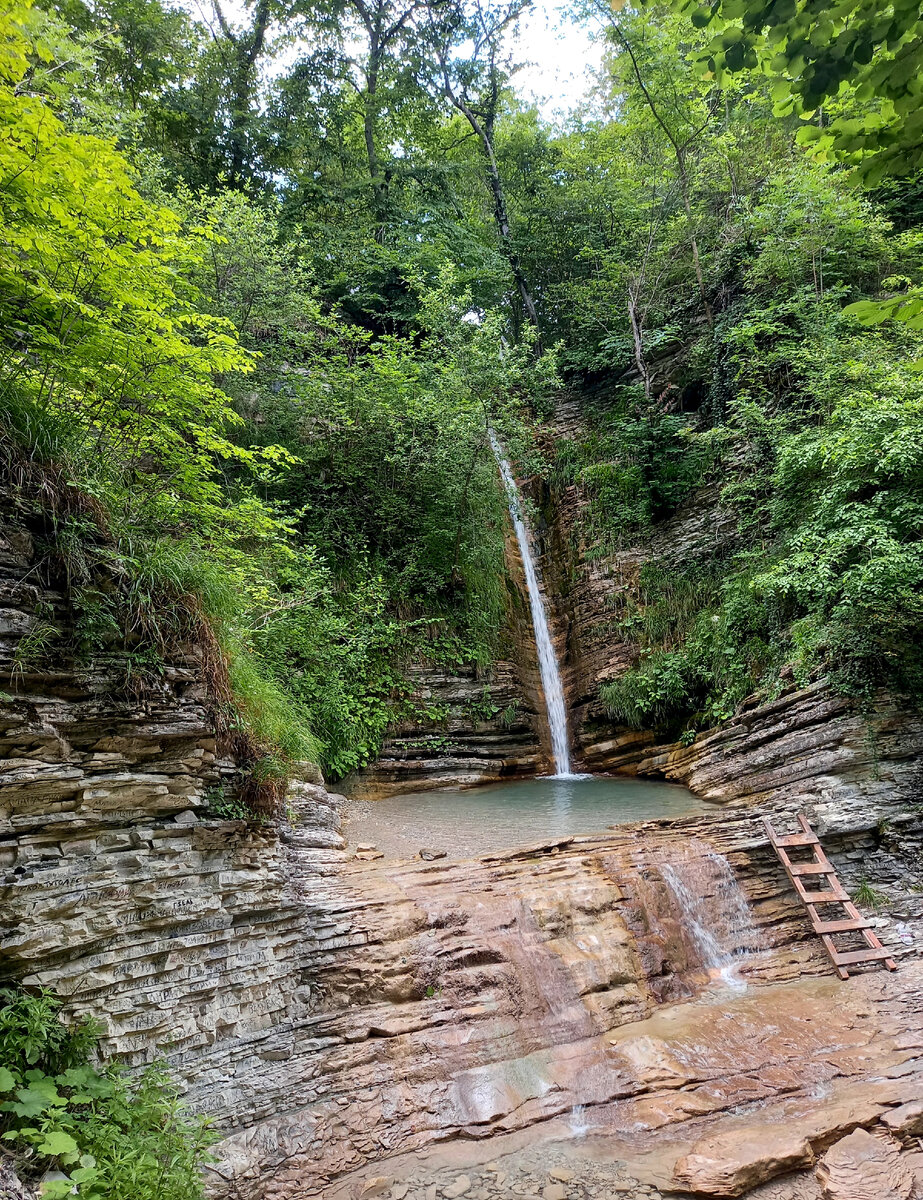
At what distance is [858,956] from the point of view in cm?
593

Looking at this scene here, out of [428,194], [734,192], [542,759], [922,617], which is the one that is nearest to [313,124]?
[428,194]

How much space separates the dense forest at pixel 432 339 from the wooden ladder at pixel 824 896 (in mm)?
2257

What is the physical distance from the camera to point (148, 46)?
14578 mm

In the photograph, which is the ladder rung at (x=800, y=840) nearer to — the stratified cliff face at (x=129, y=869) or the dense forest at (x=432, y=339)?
the dense forest at (x=432, y=339)

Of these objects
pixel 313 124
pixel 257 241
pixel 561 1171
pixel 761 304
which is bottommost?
pixel 561 1171

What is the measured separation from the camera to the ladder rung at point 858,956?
5.89 meters

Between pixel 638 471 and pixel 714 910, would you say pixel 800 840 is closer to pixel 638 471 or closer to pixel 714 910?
pixel 714 910

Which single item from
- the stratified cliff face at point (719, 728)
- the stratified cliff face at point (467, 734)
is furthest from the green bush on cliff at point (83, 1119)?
the stratified cliff face at point (719, 728)

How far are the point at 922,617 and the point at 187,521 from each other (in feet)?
27.9

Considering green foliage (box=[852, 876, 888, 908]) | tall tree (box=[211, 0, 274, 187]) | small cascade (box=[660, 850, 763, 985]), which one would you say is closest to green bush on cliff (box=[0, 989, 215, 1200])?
small cascade (box=[660, 850, 763, 985])

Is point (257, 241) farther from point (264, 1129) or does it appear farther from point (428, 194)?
point (264, 1129)

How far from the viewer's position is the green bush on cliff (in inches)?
115

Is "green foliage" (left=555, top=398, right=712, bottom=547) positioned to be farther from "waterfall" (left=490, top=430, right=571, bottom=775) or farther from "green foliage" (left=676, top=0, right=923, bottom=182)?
"green foliage" (left=676, top=0, right=923, bottom=182)

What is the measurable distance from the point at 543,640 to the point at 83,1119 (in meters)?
10.7
